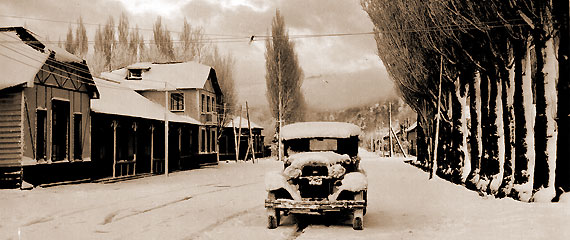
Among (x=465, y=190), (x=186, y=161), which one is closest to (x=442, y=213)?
(x=465, y=190)

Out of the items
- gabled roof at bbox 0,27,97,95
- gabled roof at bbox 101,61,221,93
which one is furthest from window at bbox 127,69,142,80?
gabled roof at bbox 0,27,97,95

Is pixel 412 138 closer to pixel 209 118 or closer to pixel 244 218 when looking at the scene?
pixel 209 118

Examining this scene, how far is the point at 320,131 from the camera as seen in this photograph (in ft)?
41.5

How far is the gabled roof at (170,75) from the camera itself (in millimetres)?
41469

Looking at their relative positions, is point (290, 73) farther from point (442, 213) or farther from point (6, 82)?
point (442, 213)

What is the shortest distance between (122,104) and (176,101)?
12.9 m

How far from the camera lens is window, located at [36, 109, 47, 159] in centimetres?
2025

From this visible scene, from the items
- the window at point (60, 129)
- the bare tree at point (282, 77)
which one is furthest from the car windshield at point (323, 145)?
the bare tree at point (282, 77)

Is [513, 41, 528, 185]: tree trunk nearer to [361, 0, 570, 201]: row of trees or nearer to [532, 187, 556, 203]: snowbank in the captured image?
[361, 0, 570, 201]: row of trees

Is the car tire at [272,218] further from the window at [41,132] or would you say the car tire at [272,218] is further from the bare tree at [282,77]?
the bare tree at [282,77]

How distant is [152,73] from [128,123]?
17426 mm

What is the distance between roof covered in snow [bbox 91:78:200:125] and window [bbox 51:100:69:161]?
7.25ft

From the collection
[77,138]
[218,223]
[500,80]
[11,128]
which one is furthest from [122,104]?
[500,80]

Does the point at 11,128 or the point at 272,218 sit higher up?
the point at 11,128
